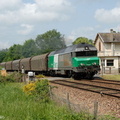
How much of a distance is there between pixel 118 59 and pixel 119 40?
357 cm

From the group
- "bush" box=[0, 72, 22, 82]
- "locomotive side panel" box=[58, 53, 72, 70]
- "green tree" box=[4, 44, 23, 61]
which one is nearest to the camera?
"bush" box=[0, 72, 22, 82]

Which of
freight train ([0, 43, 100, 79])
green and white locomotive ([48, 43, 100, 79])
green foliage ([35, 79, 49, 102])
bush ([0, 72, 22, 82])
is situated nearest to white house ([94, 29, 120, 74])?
freight train ([0, 43, 100, 79])

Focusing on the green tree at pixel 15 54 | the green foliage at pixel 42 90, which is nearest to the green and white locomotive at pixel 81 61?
the green foliage at pixel 42 90

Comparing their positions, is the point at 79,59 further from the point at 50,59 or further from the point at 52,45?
the point at 52,45

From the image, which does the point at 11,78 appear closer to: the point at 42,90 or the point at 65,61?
the point at 65,61

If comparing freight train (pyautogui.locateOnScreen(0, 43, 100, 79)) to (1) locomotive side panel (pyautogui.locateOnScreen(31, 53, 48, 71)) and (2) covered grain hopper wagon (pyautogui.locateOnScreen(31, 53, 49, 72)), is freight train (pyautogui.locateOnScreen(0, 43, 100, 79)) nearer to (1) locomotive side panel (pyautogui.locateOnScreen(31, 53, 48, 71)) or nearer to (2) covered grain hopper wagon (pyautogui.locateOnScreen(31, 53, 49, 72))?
(2) covered grain hopper wagon (pyautogui.locateOnScreen(31, 53, 49, 72))

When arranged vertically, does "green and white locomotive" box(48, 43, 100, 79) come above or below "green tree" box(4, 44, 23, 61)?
below

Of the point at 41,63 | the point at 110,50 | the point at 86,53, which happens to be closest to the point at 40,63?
the point at 41,63

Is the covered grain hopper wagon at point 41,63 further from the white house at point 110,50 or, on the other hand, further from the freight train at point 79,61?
the white house at point 110,50

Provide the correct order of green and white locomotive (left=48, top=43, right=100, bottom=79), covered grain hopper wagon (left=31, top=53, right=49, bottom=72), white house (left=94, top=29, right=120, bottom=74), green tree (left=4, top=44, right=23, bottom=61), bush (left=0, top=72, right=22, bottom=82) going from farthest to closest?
green tree (left=4, top=44, right=23, bottom=61) < white house (left=94, top=29, right=120, bottom=74) < covered grain hopper wagon (left=31, top=53, right=49, bottom=72) < green and white locomotive (left=48, top=43, right=100, bottom=79) < bush (left=0, top=72, right=22, bottom=82)

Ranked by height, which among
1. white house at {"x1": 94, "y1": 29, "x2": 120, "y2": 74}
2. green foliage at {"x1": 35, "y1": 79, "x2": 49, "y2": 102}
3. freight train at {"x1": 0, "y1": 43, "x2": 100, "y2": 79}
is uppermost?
white house at {"x1": 94, "y1": 29, "x2": 120, "y2": 74}

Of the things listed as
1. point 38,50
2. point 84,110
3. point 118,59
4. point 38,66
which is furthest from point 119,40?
point 84,110

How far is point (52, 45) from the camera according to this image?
76.2m

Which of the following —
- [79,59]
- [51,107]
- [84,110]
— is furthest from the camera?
[79,59]
